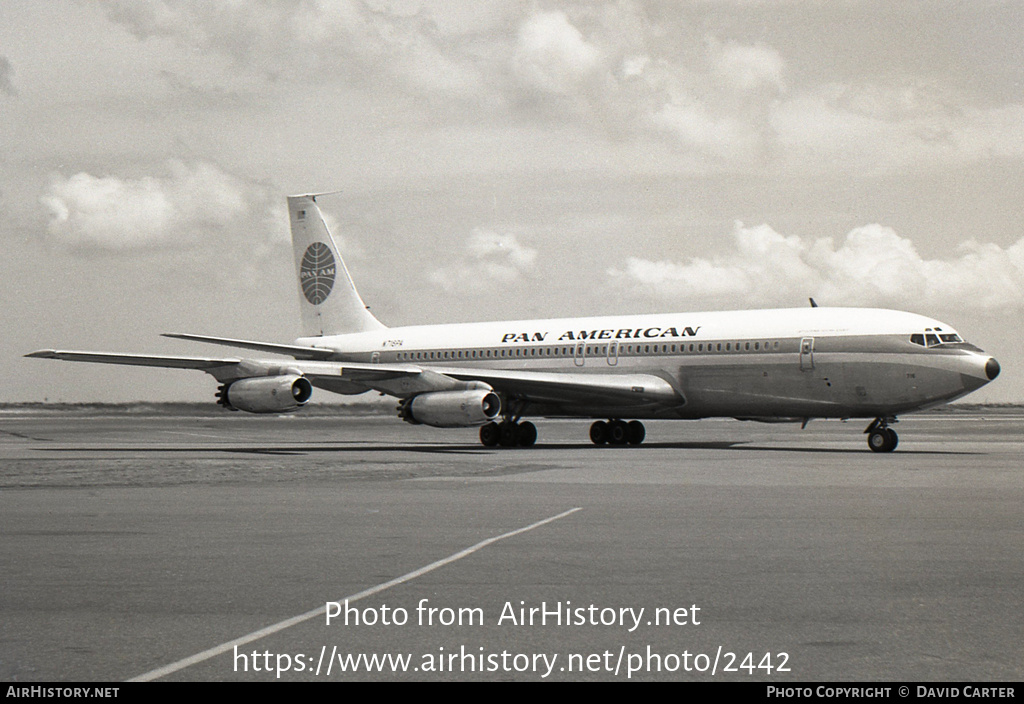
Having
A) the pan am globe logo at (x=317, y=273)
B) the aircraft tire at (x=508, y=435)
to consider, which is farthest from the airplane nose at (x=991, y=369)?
the pan am globe logo at (x=317, y=273)

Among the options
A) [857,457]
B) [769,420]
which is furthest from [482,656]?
[769,420]

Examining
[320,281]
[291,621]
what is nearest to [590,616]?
[291,621]

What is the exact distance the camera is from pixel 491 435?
35531mm

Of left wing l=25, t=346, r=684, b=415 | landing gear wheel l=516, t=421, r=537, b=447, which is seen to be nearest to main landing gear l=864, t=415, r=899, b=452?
left wing l=25, t=346, r=684, b=415

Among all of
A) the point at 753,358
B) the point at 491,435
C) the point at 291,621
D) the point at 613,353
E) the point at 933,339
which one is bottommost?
the point at 291,621

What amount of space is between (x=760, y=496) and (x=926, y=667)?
10347 mm

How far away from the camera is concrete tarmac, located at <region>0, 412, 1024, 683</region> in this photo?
6191 mm

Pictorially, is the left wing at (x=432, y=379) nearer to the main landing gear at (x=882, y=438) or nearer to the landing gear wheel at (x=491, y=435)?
the landing gear wheel at (x=491, y=435)

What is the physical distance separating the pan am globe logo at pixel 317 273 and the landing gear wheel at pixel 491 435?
11525 millimetres

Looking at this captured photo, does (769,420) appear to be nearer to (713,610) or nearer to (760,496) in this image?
(760,496)

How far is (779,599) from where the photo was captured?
26.3 feet

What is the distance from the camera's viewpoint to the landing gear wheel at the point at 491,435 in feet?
116

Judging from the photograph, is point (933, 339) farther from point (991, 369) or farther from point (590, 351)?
point (590, 351)

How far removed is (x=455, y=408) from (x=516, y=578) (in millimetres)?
22564
